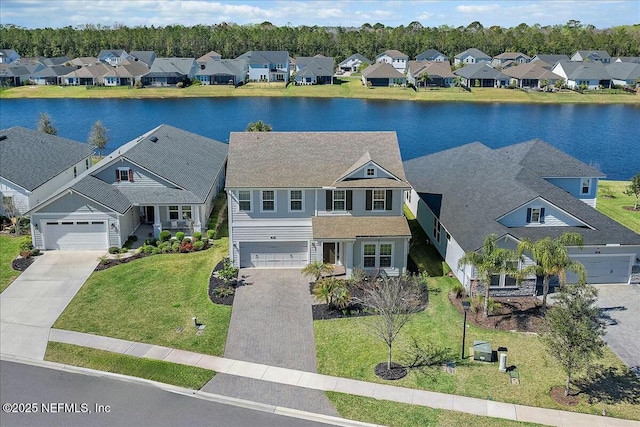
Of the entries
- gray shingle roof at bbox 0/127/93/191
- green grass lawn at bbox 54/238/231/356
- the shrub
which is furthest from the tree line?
the shrub

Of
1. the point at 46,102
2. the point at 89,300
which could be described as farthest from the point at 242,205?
the point at 46,102

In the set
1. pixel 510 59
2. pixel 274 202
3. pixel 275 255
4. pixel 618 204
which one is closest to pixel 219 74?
pixel 510 59

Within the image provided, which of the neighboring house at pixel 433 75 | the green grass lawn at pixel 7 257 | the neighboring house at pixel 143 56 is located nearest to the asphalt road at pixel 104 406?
the green grass lawn at pixel 7 257

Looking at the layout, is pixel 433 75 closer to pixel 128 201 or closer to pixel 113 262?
pixel 128 201

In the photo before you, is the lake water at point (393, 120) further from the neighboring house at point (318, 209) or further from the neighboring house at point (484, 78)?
the neighboring house at point (318, 209)

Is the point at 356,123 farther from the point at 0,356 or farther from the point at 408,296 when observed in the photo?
the point at 0,356
